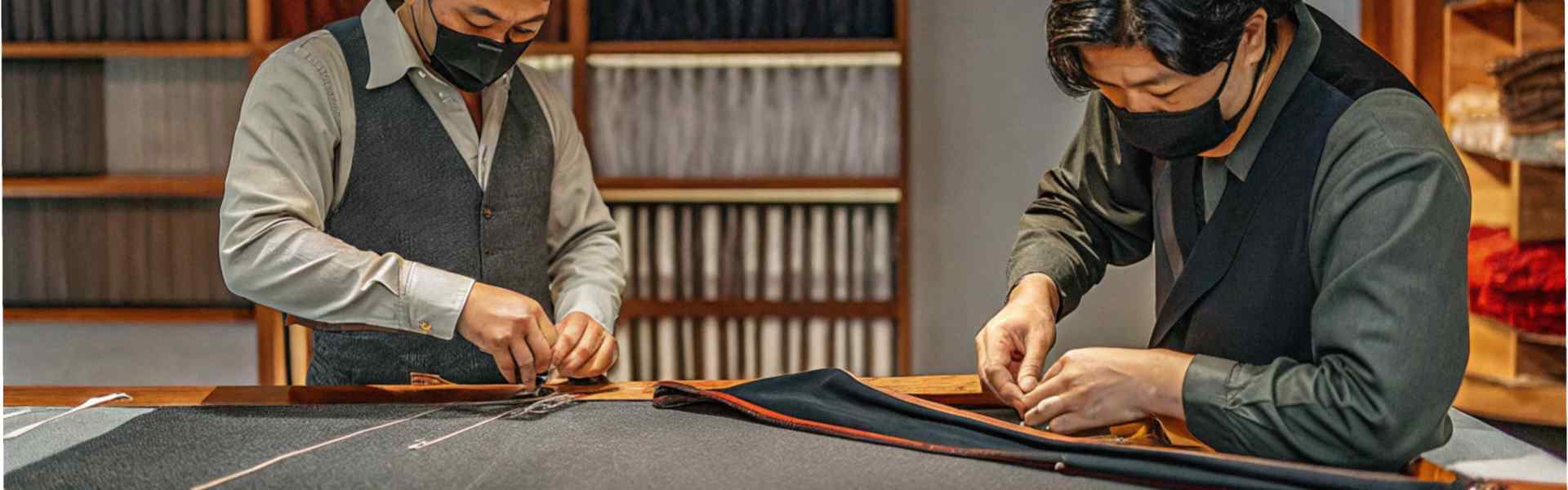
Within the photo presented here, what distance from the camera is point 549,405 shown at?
157 centimetres

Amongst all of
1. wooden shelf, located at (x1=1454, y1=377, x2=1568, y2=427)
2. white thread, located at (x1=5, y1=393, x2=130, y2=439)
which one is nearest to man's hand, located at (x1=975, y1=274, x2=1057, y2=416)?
white thread, located at (x1=5, y1=393, x2=130, y2=439)

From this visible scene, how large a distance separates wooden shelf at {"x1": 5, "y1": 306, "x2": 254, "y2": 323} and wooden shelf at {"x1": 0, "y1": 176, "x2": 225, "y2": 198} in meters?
0.35

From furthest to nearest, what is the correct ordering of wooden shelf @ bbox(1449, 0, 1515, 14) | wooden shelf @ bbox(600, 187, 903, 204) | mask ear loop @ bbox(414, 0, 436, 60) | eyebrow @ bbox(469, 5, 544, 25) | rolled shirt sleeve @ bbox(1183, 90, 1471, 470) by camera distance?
wooden shelf @ bbox(600, 187, 903, 204) < wooden shelf @ bbox(1449, 0, 1515, 14) < mask ear loop @ bbox(414, 0, 436, 60) < eyebrow @ bbox(469, 5, 544, 25) < rolled shirt sleeve @ bbox(1183, 90, 1471, 470)

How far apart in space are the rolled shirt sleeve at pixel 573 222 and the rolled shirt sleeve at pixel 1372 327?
1142mm

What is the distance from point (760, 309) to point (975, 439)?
2395mm

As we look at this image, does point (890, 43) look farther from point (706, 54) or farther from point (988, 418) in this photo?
point (988, 418)

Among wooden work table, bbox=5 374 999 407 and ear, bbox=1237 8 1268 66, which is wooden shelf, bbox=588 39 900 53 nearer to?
wooden work table, bbox=5 374 999 407

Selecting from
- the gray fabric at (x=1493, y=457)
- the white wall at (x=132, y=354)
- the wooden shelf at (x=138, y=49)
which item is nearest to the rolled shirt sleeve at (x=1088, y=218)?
the gray fabric at (x=1493, y=457)

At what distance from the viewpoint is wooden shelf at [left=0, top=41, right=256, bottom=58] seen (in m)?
3.62

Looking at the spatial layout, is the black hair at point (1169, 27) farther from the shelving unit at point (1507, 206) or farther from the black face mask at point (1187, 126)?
the shelving unit at point (1507, 206)

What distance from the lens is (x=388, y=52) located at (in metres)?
1.96

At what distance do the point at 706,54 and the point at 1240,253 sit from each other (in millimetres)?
2391

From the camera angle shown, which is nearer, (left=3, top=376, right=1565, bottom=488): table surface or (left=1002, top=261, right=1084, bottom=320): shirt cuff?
(left=3, top=376, right=1565, bottom=488): table surface

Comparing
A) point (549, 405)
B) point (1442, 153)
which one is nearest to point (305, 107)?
point (549, 405)
